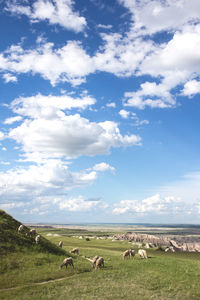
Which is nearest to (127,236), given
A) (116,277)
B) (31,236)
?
(31,236)

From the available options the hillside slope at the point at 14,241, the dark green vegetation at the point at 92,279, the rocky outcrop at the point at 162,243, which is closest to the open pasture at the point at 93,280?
the dark green vegetation at the point at 92,279

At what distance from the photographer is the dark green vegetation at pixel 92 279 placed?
23969 millimetres

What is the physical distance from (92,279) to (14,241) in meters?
15.5

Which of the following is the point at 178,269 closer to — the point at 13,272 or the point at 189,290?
the point at 189,290

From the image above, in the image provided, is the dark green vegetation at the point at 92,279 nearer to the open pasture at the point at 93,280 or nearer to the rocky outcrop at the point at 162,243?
the open pasture at the point at 93,280

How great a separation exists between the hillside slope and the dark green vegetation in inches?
25.2

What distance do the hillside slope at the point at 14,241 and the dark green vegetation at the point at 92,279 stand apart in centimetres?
64

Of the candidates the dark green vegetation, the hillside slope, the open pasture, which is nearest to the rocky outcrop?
the open pasture

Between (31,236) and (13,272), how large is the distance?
15289 mm

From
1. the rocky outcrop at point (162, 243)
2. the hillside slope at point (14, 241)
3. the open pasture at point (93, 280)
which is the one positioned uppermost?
the hillside slope at point (14, 241)

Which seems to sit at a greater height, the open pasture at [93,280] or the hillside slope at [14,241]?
the hillside slope at [14,241]

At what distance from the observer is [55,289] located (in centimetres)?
2531

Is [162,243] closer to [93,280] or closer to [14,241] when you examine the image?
[14,241]

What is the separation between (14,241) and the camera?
38438 millimetres
